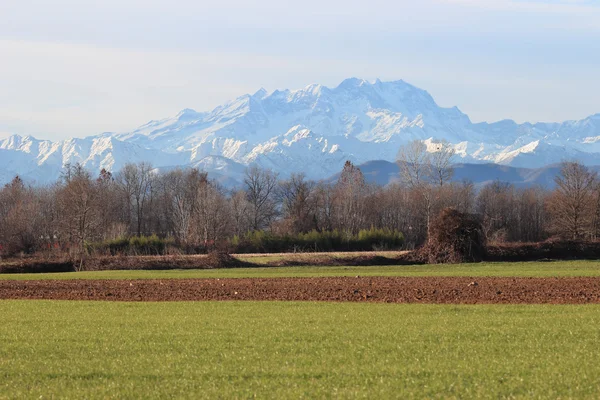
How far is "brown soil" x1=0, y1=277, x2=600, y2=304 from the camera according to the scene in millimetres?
29500

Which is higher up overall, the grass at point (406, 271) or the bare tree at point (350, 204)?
the bare tree at point (350, 204)

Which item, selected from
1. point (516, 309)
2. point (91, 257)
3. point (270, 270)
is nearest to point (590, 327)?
point (516, 309)

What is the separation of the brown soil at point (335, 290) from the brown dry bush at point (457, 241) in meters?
18.2

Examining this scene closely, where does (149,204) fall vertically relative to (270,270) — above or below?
above

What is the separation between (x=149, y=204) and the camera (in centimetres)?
14512

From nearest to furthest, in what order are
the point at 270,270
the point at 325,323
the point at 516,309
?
the point at 325,323, the point at 516,309, the point at 270,270

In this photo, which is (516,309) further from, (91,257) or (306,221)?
(306,221)

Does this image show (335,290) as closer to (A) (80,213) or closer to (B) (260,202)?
(A) (80,213)

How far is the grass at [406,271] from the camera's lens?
4434cm

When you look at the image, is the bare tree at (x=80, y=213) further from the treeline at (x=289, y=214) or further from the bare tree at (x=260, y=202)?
the bare tree at (x=260, y=202)

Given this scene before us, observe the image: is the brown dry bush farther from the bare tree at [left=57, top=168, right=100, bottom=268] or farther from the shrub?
the bare tree at [left=57, top=168, right=100, bottom=268]

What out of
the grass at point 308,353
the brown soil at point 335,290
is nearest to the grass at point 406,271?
the brown soil at point 335,290

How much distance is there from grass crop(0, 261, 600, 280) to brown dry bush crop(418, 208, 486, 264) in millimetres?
3397

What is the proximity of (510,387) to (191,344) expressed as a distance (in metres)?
8.83
